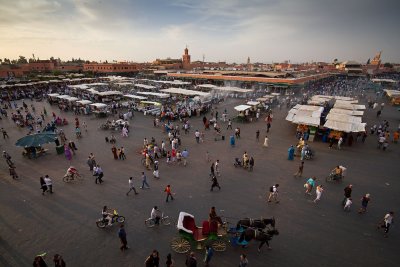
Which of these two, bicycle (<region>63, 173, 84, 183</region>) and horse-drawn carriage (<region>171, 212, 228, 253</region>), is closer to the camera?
horse-drawn carriage (<region>171, 212, 228, 253</region>)

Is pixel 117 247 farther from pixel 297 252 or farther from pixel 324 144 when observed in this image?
pixel 324 144

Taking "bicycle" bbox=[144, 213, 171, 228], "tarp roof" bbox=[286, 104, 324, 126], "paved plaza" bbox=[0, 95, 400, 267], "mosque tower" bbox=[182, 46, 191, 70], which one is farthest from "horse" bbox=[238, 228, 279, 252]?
"mosque tower" bbox=[182, 46, 191, 70]

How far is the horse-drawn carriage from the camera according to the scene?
24.0 feet

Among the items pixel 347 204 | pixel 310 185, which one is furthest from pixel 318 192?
pixel 347 204

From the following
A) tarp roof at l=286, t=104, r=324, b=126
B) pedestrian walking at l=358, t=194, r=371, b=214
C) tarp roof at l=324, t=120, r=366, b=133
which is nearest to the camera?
pedestrian walking at l=358, t=194, r=371, b=214

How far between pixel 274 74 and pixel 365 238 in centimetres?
4445

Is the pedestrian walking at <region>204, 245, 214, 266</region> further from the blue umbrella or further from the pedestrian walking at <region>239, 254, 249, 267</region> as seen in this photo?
the blue umbrella

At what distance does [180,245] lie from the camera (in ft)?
24.6

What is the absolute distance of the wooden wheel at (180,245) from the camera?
7.42 metres

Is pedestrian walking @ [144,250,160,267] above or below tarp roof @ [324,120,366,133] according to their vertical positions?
below

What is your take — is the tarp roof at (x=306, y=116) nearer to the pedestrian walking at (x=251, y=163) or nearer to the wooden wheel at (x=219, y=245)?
the pedestrian walking at (x=251, y=163)

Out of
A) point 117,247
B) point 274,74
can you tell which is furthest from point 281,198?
point 274,74

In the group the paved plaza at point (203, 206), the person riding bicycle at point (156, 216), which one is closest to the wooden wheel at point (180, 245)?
the paved plaza at point (203, 206)

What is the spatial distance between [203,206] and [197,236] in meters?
2.25
